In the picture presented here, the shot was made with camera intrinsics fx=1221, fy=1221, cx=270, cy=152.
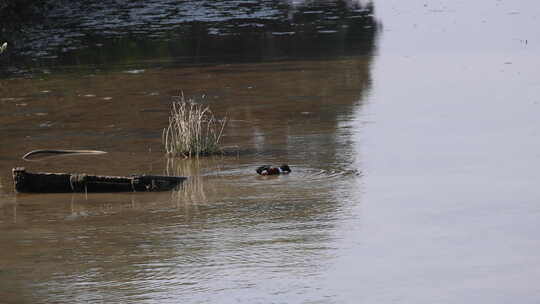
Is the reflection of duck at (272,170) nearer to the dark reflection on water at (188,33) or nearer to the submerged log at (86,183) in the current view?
the submerged log at (86,183)

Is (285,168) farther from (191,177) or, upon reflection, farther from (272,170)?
(191,177)

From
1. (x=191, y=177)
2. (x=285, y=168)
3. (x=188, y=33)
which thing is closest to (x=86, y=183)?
(x=191, y=177)

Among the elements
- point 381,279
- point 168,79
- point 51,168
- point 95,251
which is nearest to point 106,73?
point 168,79

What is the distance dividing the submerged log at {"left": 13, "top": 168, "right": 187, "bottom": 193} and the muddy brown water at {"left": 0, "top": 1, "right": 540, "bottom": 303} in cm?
19

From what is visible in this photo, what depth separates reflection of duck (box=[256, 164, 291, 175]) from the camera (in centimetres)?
1347

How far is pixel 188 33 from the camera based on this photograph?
3189cm

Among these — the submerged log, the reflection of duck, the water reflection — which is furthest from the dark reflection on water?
the submerged log

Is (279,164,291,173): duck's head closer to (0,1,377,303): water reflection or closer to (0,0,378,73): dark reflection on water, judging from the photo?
(0,1,377,303): water reflection

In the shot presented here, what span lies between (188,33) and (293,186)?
19.4m

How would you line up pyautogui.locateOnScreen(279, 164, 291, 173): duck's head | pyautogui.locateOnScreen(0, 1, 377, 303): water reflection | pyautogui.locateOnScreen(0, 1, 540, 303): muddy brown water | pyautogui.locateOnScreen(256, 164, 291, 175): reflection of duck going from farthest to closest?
pyautogui.locateOnScreen(279, 164, 291, 173): duck's head → pyautogui.locateOnScreen(256, 164, 291, 175): reflection of duck → pyautogui.locateOnScreen(0, 1, 377, 303): water reflection → pyautogui.locateOnScreen(0, 1, 540, 303): muddy brown water

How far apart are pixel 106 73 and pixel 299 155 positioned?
10.1m

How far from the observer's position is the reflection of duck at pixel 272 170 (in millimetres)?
13469

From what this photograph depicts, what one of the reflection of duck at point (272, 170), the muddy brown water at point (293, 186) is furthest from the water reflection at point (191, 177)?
the reflection of duck at point (272, 170)

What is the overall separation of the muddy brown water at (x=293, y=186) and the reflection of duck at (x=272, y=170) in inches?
4.5
